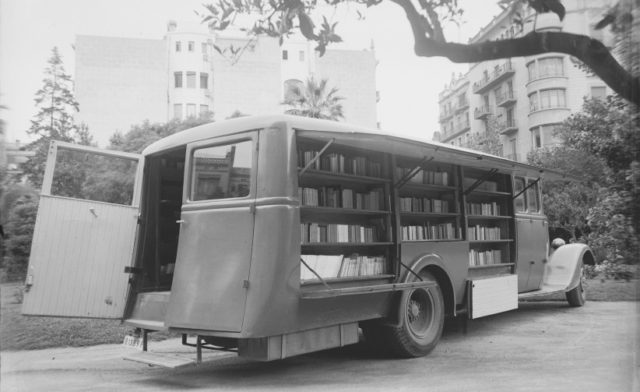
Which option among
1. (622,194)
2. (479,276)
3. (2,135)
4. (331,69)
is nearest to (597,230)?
(622,194)

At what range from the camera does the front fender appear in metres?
8.20

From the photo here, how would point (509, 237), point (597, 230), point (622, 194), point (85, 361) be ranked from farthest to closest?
point (509, 237) < point (85, 361) < point (597, 230) < point (622, 194)

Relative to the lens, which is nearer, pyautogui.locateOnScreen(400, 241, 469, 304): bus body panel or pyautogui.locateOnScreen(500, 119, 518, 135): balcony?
pyautogui.locateOnScreen(500, 119, 518, 135): balcony

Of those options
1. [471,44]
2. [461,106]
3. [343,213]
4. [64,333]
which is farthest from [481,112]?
[64,333]

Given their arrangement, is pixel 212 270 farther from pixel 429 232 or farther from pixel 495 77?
pixel 429 232

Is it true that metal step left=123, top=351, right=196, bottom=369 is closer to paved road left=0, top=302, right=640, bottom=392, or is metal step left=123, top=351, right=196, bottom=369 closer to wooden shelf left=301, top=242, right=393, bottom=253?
paved road left=0, top=302, right=640, bottom=392

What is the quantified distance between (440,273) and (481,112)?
2.71 m

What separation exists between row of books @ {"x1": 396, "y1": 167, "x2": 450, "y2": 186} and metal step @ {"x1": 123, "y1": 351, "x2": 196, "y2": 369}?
2.93 metres

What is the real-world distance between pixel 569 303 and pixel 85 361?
7.23 meters

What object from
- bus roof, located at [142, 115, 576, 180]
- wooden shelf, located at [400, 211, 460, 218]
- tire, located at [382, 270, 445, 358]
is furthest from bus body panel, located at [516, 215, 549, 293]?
bus roof, located at [142, 115, 576, 180]

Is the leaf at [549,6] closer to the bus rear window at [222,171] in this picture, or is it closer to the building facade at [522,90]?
the building facade at [522,90]

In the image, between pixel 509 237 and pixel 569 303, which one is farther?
pixel 569 303

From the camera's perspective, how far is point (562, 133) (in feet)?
11.3

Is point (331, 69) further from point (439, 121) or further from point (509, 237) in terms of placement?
point (509, 237)
